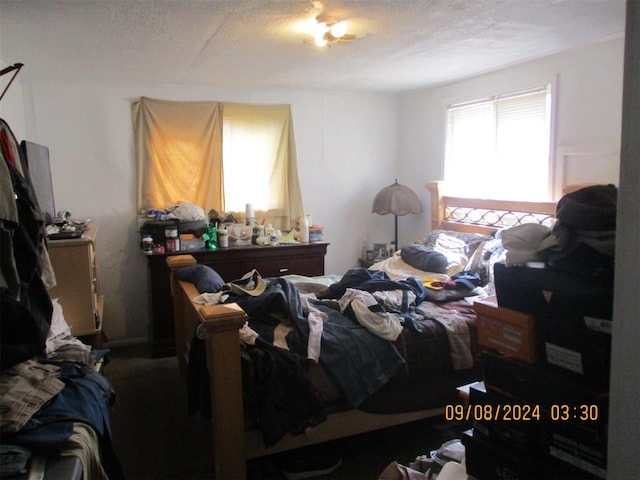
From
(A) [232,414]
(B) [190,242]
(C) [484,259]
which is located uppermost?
(B) [190,242]

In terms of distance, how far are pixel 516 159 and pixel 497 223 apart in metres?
0.52

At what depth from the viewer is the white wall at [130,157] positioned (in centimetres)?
394

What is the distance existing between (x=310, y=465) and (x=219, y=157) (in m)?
2.87

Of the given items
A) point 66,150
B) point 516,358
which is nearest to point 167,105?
point 66,150

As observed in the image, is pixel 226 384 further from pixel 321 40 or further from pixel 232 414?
pixel 321 40

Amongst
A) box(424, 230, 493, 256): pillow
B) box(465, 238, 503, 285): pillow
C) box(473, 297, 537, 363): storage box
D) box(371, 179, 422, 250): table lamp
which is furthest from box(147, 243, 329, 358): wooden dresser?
box(473, 297, 537, 363): storage box

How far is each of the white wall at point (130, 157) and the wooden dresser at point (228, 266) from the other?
1.53ft

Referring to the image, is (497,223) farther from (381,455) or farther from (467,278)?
(381,455)

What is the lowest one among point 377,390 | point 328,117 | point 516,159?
point 377,390

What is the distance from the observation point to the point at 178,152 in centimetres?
423

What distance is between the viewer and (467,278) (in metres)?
3.31

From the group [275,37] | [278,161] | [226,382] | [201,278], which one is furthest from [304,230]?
[226,382]

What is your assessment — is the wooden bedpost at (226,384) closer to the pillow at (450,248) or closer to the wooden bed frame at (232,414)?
the wooden bed frame at (232,414)

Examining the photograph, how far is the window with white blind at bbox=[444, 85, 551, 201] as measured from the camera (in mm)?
3529
